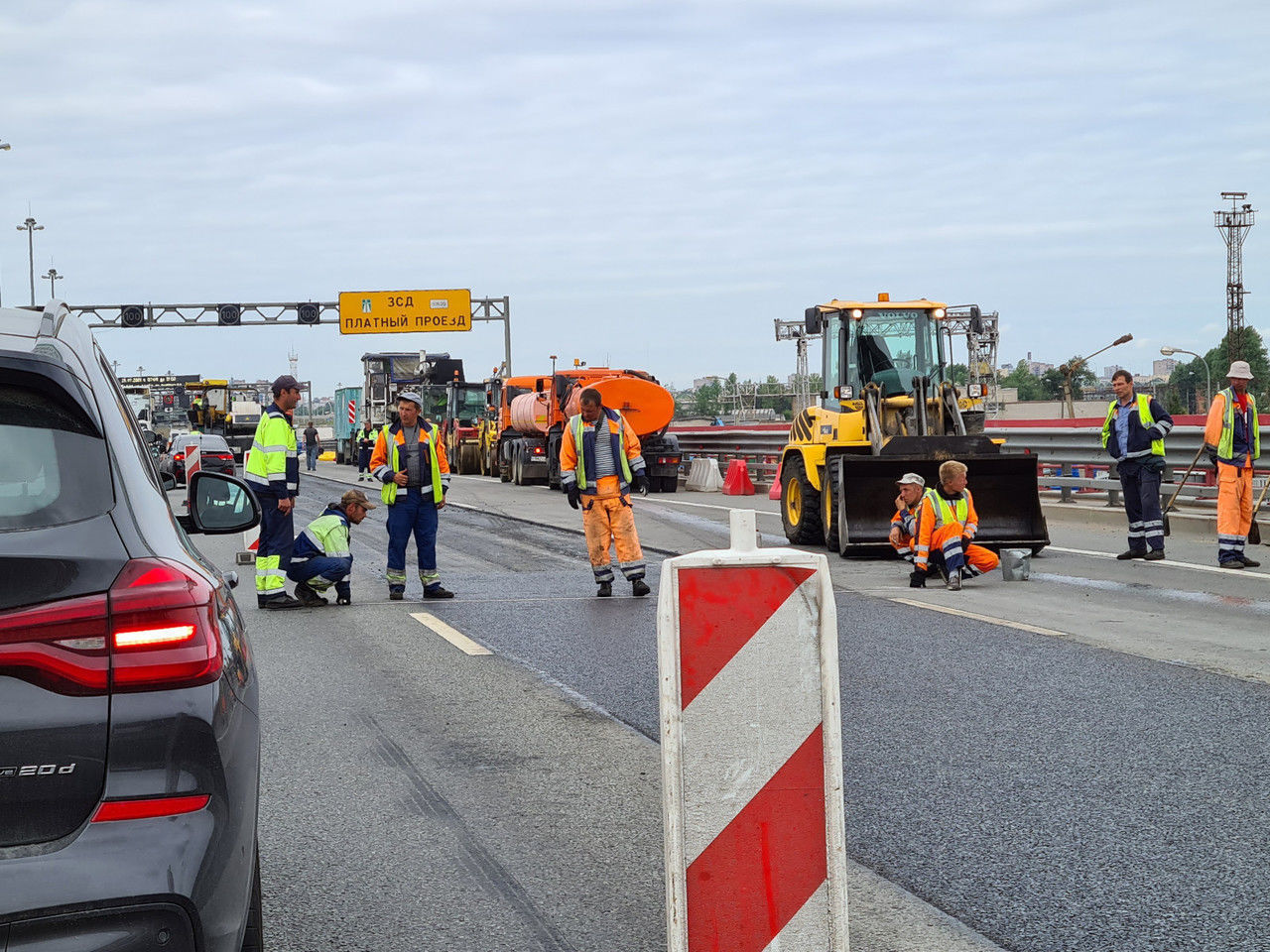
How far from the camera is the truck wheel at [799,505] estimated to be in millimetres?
17047

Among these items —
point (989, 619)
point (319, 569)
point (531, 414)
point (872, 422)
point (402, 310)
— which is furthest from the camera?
point (402, 310)

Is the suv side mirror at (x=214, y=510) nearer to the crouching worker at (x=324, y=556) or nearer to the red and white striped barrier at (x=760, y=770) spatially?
the red and white striped barrier at (x=760, y=770)

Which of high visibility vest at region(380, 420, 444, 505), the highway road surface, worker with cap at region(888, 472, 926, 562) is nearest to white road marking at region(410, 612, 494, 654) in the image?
A: the highway road surface

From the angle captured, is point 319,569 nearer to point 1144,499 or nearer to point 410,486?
point 410,486

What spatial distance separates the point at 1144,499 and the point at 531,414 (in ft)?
71.8

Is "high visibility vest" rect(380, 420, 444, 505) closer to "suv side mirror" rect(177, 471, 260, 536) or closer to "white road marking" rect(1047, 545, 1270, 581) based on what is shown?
"white road marking" rect(1047, 545, 1270, 581)

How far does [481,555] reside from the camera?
672 inches

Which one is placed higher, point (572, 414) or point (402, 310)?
point (402, 310)

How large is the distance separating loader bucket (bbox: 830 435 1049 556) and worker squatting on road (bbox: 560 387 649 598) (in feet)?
11.3

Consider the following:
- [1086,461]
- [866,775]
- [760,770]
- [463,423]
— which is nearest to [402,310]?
[463,423]

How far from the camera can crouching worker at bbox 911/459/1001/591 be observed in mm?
12617

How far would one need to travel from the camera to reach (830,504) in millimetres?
A: 16359

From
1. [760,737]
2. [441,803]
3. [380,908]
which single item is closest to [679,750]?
[760,737]

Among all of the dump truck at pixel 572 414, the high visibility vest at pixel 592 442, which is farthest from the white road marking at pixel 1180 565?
the dump truck at pixel 572 414
